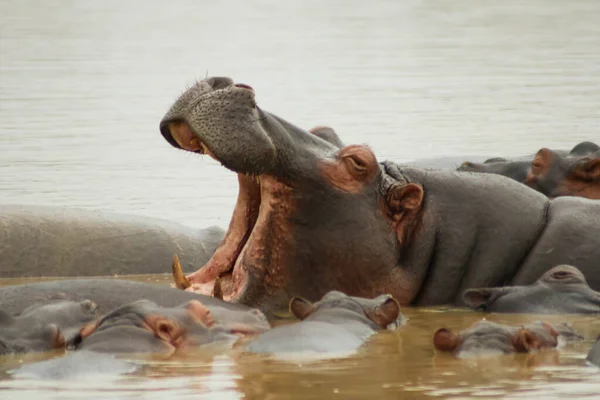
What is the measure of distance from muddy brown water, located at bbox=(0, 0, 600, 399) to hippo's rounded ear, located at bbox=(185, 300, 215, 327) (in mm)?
285

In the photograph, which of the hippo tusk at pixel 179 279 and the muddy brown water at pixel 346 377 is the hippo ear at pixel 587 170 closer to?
the muddy brown water at pixel 346 377

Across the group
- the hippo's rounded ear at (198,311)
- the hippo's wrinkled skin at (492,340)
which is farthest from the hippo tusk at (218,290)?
the hippo's wrinkled skin at (492,340)

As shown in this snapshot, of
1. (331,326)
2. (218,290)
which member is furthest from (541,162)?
(331,326)

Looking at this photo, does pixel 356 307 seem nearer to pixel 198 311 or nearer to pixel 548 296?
pixel 198 311

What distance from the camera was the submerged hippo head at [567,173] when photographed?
952 centimetres

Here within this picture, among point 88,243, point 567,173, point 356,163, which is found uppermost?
point 356,163

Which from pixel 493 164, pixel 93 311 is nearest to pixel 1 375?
pixel 93 311

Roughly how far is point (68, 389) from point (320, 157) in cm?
239

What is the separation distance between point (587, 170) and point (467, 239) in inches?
50.9

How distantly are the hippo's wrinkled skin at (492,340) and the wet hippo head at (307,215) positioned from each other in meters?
1.17

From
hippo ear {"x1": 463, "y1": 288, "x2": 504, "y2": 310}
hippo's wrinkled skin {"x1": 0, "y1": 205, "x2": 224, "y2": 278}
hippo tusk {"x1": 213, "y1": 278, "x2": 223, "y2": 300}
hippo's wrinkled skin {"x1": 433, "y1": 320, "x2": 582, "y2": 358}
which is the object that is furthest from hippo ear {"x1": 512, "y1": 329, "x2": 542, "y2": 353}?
hippo's wrinkled skin {"x1": 0, "y1": 205, "x2": 224, "y2": 278}

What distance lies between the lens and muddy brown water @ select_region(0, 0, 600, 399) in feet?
22.1

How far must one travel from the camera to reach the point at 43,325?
24.1 ft

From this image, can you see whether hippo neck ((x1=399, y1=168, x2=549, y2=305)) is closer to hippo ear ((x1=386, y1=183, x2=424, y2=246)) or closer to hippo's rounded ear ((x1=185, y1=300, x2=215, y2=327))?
hippo ear ((x1=386, y1=183, x2=424, y2=246))
